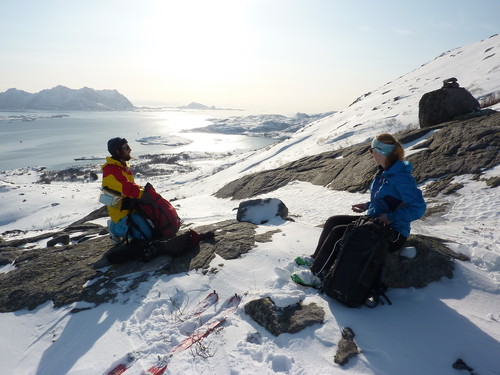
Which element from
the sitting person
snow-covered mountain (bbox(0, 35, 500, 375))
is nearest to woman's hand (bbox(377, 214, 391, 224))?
snow-covered mountain (bbox(0, 35, 500, 375))

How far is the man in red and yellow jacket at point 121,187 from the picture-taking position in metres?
5.38

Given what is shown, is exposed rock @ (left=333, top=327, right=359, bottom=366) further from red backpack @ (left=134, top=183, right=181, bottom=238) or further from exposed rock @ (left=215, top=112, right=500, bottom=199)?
exposed rock @ (left=215, top=112, right=500, bottom=199)

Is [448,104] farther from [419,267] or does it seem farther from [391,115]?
[391,115]

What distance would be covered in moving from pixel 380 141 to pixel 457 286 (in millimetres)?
2043

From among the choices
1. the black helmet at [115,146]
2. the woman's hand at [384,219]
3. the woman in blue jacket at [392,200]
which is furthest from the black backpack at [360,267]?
the black helmet at [115,146]

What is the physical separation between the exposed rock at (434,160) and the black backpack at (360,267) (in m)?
5.11

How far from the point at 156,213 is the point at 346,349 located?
13.5ft

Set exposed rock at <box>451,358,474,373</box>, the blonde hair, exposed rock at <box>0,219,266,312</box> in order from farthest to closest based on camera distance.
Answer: exposed rock at <box>0,219,266,312</box>, the blonde hair, exposed rock at <box>451,358,474,373</box>

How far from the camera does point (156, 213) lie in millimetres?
5793

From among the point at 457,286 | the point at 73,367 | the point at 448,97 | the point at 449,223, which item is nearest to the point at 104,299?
the point at 73,367

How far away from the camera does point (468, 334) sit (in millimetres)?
2982

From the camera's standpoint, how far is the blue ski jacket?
3.70 meters

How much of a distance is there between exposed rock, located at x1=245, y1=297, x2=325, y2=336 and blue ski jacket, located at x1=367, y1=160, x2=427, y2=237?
148cm

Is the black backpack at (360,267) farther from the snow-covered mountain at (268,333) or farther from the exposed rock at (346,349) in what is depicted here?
the exposed rock at (346,349)
